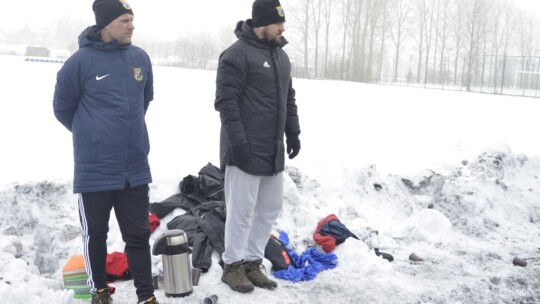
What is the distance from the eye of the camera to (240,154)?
401 centimetres

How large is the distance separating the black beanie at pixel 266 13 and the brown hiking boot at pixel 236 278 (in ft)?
6.37

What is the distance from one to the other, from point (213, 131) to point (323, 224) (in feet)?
15.4

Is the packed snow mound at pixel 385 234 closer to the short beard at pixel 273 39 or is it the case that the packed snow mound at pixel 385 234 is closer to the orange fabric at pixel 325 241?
the orange fabric at pixel 325 241

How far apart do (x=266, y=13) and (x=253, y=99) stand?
2.18 feet

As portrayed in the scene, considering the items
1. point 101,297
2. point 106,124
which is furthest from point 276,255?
point 106,124

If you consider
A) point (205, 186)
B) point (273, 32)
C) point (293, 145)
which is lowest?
point (205, 186)

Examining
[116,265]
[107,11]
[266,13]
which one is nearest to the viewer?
[107,11]

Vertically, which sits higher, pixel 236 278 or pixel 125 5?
pixel 125 5

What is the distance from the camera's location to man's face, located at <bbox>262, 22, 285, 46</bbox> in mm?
4121

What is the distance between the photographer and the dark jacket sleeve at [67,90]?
3.42 metres

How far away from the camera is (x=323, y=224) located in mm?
5445

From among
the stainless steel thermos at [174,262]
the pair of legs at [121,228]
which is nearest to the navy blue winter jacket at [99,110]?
the pair of legs at [121,228]

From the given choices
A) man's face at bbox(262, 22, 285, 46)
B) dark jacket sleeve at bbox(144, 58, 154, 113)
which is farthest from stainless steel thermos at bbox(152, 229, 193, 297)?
man's face at bbox(262, 22, 285, 46)

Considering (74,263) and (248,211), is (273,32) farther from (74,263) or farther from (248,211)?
(74,263)
